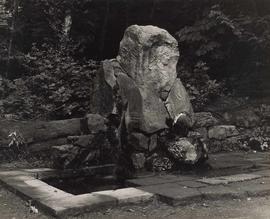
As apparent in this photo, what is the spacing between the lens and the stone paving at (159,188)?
5.96m

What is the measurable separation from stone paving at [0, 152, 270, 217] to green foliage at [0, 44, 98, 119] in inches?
81.1

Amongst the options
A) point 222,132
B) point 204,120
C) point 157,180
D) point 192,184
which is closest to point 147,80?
point 157,180

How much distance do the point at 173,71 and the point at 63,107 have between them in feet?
8.38

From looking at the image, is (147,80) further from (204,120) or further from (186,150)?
(204,120)

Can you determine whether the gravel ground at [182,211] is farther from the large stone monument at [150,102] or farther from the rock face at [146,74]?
the rock face at [146,74]

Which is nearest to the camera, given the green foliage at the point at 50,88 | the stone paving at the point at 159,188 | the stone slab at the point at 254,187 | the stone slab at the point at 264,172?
the stone paving at the point at 159,188

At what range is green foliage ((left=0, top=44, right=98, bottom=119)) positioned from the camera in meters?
9.88

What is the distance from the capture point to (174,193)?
248 inches

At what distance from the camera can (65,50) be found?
444 inches

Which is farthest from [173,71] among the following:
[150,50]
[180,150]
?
[180,150]

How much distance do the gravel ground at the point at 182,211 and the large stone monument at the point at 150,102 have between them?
165cm

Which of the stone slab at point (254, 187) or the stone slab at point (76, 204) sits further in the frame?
the stone slab at point (254, 187)

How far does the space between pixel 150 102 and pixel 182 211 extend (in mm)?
2397

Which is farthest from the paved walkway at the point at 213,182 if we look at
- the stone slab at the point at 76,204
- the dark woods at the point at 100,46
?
→ the dark woods at the point at 100,46
